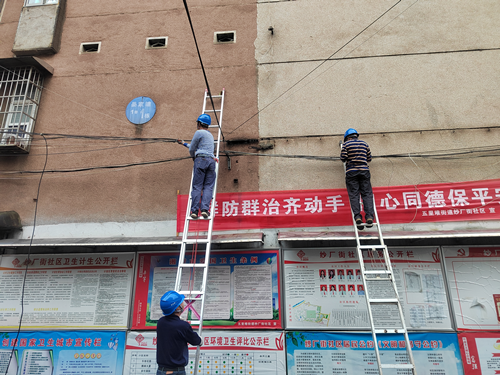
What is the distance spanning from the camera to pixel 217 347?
4.78m

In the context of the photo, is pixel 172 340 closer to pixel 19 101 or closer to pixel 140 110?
pixel 140 110

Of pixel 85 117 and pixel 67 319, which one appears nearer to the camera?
pixel 67 319

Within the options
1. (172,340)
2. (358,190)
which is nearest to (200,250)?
(172,340)

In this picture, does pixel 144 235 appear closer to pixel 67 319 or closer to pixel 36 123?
pixel 67 319

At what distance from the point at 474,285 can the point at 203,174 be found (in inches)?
163

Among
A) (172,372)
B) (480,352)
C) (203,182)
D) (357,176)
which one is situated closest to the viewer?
(172,372)

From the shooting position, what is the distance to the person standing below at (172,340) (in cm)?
329

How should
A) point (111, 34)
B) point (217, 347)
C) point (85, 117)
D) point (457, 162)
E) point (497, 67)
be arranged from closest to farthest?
point (217, 347), point (457, 162), point (497, 67), point (85, 117), point (111, 34)

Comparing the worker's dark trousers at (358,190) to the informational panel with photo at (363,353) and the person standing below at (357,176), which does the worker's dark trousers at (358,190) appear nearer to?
the person standing below at (357,176)

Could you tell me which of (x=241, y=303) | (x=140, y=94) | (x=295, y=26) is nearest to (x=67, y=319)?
(x=241, y=303)

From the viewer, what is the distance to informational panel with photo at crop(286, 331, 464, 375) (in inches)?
175

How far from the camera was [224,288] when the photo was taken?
5012 mm

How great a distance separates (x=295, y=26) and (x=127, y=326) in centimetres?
598

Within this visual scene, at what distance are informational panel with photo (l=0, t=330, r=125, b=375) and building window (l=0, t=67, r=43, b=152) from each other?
328cm
